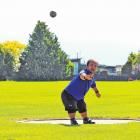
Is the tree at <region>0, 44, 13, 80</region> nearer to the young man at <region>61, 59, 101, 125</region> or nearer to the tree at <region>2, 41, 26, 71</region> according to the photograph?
the tree at <region>2, 41, 26, 71</region>

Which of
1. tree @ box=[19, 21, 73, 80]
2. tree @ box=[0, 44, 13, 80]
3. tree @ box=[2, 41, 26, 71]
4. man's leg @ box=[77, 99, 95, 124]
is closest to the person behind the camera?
man's leg @ box=[77, 99, 95, 124]

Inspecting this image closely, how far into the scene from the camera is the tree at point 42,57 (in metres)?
133

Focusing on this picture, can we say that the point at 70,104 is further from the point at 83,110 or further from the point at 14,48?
the point at 14,48

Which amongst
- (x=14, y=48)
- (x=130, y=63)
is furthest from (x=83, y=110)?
(x=130, y=63)

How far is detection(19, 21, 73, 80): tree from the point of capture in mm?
133250

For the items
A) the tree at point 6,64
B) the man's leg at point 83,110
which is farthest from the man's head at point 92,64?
the tree at point 6,64

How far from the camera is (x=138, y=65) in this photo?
186750 millimetres

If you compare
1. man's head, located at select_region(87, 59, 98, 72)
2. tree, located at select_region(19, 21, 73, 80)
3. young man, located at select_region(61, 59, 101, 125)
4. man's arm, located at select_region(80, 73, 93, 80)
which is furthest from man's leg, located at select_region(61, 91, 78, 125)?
tree, located at select_region(19, 21, 73, 80)

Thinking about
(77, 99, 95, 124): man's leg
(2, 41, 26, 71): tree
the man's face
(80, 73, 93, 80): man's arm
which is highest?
(2, 41, 26, 71): tree

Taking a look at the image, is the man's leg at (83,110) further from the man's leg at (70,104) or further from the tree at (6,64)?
the tree at (6,64)

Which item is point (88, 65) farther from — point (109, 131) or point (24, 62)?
point (24, 62)

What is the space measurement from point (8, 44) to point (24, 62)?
1880 inches

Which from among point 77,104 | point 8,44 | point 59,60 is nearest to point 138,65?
point 8,44

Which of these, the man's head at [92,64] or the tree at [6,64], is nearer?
the man's head at [92,64]
